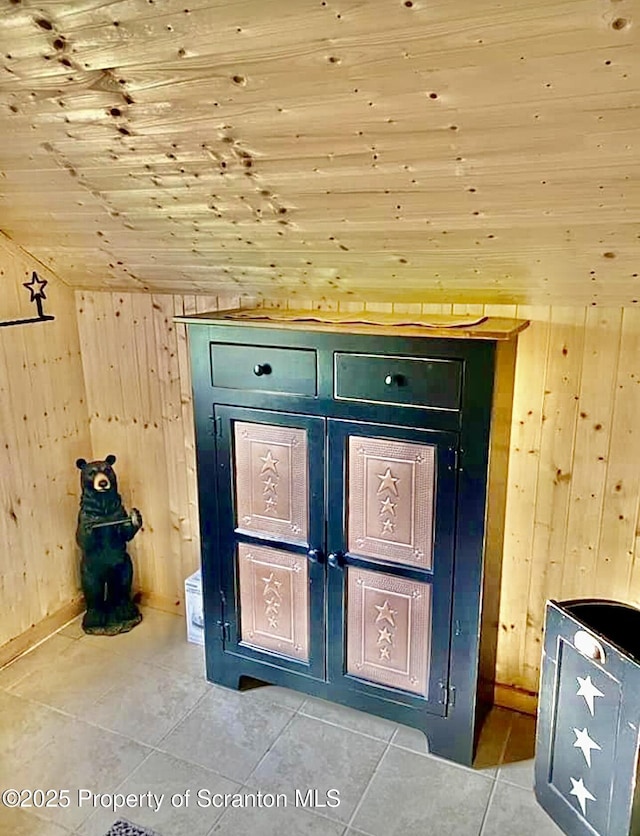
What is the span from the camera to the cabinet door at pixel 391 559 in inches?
83.2

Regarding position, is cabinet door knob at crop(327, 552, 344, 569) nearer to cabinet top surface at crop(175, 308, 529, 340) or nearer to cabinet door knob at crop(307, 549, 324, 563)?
cabinet door knob at crop(307, 549, 324, 563)

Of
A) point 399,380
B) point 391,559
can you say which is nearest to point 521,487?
point 391,559

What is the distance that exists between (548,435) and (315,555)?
87 centimetres

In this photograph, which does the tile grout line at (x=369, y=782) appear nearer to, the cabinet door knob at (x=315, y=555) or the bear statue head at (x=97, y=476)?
the cabinet door knob at (x=315, y=555)

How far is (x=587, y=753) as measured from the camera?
6.31 feet

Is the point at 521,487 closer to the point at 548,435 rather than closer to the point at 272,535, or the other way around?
the point at 548,435

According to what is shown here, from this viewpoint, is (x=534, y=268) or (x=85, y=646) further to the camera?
(x=85, y=646)

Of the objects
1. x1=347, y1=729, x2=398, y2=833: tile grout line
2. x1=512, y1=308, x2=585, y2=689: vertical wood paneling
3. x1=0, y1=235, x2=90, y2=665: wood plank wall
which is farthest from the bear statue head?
x1=512, y1=308, x2=585, y2=689: vertical wood paneling

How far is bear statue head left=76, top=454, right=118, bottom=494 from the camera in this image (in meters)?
2.86

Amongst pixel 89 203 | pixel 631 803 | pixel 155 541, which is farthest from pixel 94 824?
pixel 89 203

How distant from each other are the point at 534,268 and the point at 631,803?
1.45 metres

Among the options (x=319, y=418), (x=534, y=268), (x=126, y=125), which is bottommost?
(x=319, y=418)

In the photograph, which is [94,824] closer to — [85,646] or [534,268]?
[85,646]

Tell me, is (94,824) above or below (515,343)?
below
